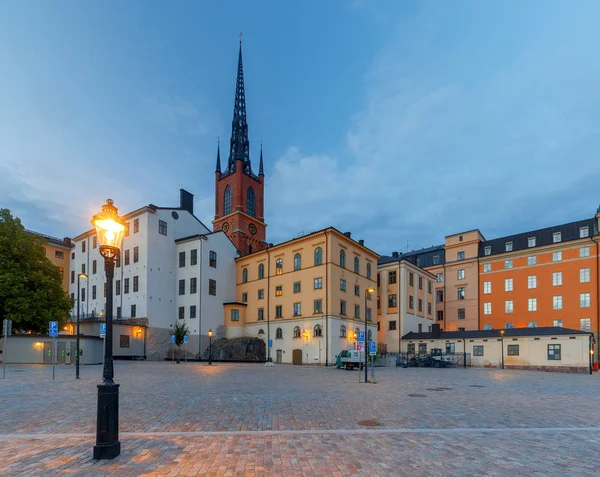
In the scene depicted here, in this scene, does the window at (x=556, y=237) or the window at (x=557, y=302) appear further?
the window at (x=556, y=237)

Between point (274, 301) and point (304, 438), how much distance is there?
41.0m

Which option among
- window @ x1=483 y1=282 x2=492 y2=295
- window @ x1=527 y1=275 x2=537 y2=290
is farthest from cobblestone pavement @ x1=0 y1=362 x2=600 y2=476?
window @ x1=483 y1=282 x2=492 y2=295

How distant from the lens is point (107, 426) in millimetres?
6688

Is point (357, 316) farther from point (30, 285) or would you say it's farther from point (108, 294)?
point (108, 294)

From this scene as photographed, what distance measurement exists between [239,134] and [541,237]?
54903 millimetres

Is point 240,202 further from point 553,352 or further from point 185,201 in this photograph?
point 553,352

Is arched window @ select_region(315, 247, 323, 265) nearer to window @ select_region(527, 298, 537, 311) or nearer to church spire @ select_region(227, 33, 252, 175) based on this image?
window @ select_region(527, 298, 537, 311)

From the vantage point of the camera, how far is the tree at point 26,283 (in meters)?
32.4

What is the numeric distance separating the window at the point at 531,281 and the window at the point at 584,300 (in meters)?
5.30

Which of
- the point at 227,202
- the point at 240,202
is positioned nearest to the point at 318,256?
the point at 240,202

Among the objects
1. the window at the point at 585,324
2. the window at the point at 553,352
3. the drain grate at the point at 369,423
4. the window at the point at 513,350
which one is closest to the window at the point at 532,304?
the window at the point at 585,324

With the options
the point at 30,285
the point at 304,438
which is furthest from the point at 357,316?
the point at 304,438

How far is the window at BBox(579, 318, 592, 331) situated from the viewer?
150 ft

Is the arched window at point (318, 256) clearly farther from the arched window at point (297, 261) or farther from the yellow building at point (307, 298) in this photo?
the arched window at point (297, 261)
